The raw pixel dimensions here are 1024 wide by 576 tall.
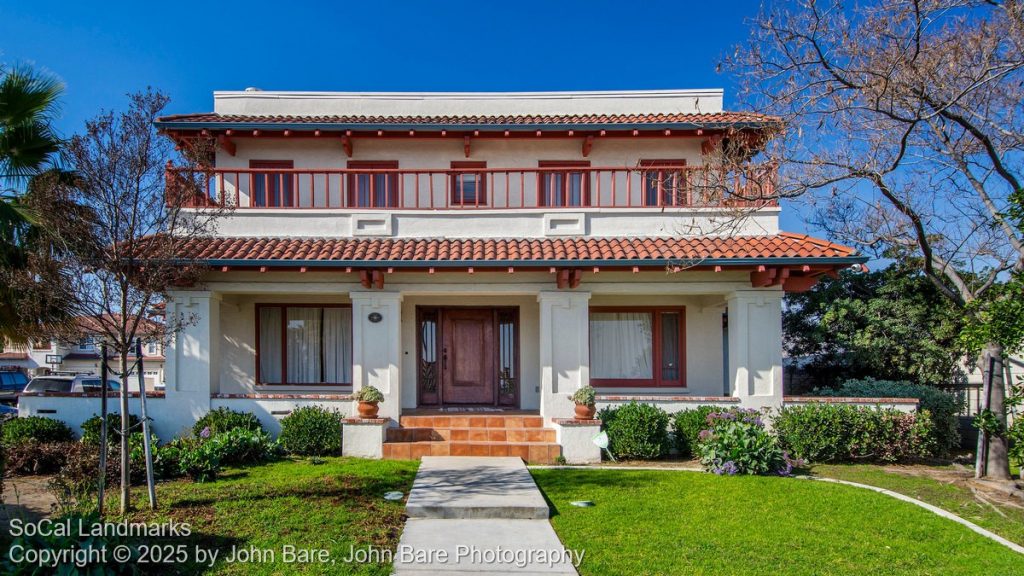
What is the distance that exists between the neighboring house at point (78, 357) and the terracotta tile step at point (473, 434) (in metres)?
4.34

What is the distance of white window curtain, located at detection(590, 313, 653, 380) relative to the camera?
13.7 meters

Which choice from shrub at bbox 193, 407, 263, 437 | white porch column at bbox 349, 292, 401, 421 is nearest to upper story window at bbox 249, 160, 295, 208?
white porch column at bbox 349, 292, 401, 421

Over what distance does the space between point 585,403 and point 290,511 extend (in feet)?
17.8

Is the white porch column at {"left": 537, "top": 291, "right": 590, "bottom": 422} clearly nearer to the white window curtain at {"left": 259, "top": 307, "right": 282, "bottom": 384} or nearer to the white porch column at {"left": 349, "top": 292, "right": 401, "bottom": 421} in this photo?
the white porch column at {"left": 349, "top": 292, "right": 401, "bottom": 421}

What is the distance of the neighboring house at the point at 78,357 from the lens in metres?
7.61

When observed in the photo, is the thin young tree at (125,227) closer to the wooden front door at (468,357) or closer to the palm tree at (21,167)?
the palm tree at (21,167)

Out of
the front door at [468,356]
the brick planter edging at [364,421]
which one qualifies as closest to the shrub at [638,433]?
the front door at [468,356]

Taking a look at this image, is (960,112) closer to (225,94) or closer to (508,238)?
(508,238)

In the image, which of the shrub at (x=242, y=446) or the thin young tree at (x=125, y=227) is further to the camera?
the shrub at (x=242, y=446)

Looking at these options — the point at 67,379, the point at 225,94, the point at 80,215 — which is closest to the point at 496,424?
the point at 80,215

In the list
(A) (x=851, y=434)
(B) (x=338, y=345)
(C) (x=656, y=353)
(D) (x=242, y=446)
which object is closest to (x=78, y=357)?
(B) (x=338, y=345)

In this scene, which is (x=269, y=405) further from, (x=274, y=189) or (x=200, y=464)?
(x=274, y=189)

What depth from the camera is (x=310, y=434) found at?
11141mm

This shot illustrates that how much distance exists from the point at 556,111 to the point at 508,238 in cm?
461
